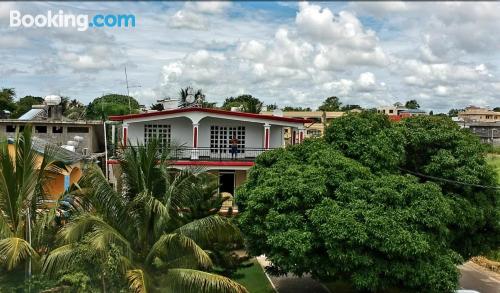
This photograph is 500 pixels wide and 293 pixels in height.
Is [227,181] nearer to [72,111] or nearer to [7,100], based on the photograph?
[72,111]

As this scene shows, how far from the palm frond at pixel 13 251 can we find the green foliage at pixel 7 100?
1837 inches

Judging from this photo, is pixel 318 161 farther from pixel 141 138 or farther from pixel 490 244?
pixel 141 138

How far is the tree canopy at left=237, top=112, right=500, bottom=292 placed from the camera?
1181 cm

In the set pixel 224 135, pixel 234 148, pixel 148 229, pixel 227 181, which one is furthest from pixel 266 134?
pixel 148 229

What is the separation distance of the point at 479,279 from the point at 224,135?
12.5 metres

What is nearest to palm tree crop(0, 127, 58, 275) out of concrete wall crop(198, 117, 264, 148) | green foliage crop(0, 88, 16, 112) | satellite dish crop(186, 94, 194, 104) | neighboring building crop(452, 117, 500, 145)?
concrete wall crop(198, 117, 264, 148)

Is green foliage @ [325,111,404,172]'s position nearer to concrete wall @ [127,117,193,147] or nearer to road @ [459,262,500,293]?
road @ [459,262,500,293]

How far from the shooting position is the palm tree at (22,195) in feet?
33.5

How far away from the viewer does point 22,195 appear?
1041 centimetres

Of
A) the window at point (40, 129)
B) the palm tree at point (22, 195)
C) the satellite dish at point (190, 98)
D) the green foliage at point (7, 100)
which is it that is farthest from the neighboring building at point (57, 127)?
the green foliage at point (7, 100)

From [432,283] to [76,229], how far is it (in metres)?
8.07

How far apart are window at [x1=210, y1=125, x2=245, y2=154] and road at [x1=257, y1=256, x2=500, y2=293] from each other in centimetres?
682

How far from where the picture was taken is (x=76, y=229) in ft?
33.2

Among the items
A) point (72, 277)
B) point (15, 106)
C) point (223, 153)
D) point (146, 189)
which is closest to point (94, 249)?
point (72, 277)
